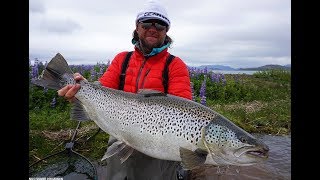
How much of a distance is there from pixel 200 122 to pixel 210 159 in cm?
43

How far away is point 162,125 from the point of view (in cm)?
420

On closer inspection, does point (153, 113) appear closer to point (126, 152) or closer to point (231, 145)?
point (126, 152)

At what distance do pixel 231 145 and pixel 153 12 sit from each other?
7.28 ft

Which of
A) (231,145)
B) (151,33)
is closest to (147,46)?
(151,33)

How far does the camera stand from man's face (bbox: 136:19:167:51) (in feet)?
16.6

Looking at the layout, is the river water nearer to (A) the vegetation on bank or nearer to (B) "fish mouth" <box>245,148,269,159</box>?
(A) the vegetation on bank

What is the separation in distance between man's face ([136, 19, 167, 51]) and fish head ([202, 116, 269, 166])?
5.48 feet

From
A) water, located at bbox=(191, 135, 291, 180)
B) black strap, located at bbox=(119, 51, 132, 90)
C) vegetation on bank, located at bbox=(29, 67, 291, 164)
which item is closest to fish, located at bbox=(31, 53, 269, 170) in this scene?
black strap, located at bbox=(119, 51, 132, 90)

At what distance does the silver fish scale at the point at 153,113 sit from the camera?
13.4 ft

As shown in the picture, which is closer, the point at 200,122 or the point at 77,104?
the point at 200,122

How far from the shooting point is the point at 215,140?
3914 mm

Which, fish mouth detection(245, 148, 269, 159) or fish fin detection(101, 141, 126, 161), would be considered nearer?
fish mouth detection(245, 148, 269, 159)
